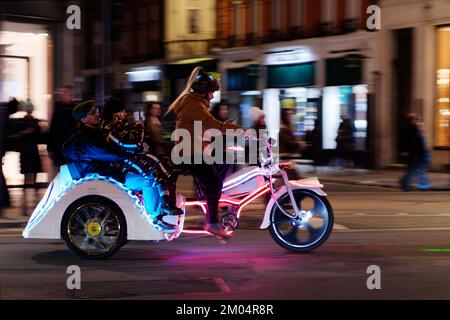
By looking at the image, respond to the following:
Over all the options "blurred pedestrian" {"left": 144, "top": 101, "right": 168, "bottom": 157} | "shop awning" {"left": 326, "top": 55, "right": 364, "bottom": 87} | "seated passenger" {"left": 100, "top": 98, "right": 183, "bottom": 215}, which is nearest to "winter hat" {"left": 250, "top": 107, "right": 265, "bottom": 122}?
"blurred pedestrian" {"left": 144, "top": 101, "right": 168, "bottom": 157}

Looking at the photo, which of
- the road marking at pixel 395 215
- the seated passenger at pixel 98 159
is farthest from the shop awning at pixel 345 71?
the seated passenger at pixel 98 159

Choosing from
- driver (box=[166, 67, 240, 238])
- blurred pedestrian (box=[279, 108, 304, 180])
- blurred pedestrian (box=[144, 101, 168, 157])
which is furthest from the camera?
blurred pedestrian (box=[144, 101, 168, 157])

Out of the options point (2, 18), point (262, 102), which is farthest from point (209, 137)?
point (262, 102)

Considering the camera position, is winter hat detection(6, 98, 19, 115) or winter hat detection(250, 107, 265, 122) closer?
winter hat detection(250, 107, 265, 122)

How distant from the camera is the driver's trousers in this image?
8.51 m

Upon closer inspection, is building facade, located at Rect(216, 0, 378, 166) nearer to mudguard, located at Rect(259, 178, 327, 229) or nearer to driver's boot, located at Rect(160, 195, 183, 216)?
mudguard, located at Rect(259, 178, 327, 229)

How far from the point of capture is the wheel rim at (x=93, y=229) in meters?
8.30

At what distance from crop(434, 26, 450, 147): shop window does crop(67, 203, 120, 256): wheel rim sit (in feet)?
57.5

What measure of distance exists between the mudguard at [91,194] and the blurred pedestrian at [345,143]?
18209mm

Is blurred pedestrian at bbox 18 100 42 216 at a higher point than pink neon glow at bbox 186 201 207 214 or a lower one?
higher

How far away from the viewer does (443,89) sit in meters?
23.9

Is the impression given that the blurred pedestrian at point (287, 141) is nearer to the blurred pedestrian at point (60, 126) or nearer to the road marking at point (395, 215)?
the road marking at point (395, 215)

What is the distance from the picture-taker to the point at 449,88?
23.7m

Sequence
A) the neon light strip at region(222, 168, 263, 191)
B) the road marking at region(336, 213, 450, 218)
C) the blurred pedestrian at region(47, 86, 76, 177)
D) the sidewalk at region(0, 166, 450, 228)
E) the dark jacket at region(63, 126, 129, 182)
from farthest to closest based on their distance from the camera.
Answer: the sidewalk at region(0, 166, 450, 228)
the road marking at region(336, 213, 450, 218)
the blurred pedestrian at region(47, 86, 76, 177)
the neon light strip at region(222, 168, 263, 191)
the dark jacket at region(63, 126, 129, 182)
